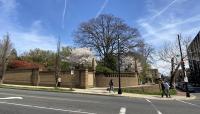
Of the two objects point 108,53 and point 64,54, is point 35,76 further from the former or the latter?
point 64,54

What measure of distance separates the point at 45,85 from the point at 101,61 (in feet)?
67.2

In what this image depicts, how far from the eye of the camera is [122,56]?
211 feet

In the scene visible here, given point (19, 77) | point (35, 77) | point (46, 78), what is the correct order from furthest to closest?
1. point (19, 77)
2. point (35, 77)
3. point (46, 78)

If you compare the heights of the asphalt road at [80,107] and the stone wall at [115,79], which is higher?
the stone wall at [115,79]

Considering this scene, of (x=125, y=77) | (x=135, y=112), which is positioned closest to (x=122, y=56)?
(x=125, y=77)

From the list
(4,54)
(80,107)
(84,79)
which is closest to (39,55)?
(4,54)

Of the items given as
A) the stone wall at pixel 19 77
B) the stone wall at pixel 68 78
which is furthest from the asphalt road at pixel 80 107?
the stone wall at pixel 19 77

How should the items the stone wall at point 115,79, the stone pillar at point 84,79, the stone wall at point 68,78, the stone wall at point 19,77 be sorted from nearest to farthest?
1. the stone pillar at point 84,79
2. the stone wall at point 68,78
3. the stone wall at point 19,77
4. the stone wall at point 115,79

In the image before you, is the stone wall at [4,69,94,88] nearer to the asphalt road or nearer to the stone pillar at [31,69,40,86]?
the stone pillar at [31,69,40,86]

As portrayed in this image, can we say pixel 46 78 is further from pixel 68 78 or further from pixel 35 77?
pixel 68 78


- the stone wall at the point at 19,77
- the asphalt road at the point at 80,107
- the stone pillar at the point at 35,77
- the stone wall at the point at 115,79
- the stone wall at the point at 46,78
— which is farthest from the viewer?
the stone wall at the point at 115,79

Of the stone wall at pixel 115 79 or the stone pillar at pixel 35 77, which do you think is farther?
the stone wall at pixel 115 79

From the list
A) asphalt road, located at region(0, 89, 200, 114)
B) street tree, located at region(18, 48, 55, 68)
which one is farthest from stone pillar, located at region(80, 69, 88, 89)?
street tree, located at region(18, 48, 55, 68)

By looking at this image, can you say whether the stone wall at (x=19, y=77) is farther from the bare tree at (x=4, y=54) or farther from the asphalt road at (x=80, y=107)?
the asphalt road at (x=80, y=107)
